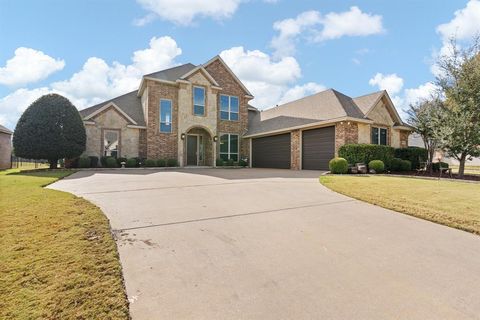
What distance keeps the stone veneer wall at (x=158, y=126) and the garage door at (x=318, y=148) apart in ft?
31.6

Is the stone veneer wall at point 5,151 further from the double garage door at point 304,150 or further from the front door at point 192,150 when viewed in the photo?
the double garage door at point 304,150

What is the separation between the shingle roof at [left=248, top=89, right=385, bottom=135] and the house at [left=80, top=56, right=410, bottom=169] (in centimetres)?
7

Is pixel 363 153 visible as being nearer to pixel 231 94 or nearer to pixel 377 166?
pixel 377 166

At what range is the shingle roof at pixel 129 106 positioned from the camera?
1947 cm

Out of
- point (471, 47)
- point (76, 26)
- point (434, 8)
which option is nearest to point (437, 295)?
point (434, 8)

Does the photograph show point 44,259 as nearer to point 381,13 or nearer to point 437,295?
point 437,295

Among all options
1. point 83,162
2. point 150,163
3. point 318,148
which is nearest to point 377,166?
point 318,148

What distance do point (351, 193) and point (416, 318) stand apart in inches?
214

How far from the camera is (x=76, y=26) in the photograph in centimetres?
967

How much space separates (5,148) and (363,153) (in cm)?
2601

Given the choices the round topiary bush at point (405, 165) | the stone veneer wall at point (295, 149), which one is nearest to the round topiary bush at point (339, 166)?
the stone veneer wall at point (295, 149)

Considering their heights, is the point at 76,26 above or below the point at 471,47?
below

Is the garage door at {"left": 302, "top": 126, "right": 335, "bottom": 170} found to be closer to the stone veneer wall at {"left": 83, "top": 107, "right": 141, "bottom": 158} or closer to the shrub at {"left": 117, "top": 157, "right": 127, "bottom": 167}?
the stone veneer wall at {"left": 83, "top": 107, "right": 141, "bottom": 158}

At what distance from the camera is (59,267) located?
267 centimetres
